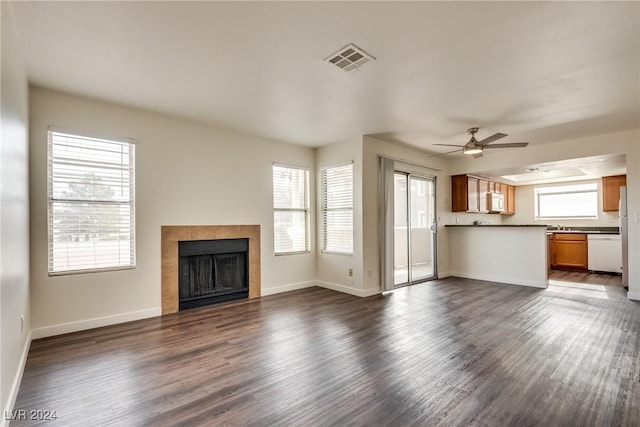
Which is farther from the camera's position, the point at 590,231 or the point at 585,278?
the point at 590,231

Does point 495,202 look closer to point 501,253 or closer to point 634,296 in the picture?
point 501,253

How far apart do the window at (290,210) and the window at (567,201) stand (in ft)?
23.0

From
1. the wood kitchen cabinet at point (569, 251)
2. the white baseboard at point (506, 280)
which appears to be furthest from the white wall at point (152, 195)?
the wood kitchen cabinet at point (569, 251)

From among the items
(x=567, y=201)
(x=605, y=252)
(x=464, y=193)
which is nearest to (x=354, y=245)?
(x=464, y=193)

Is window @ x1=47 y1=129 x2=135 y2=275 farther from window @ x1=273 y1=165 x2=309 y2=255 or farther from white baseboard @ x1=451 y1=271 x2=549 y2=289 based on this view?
white baseboard @ x1=451 y1=271 x2=549 y2=289

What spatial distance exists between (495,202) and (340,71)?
21.6ft

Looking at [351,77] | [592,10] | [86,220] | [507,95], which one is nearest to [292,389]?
[351,77]

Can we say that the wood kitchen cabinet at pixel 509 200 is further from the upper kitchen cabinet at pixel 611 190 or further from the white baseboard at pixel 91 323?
the white baseboard at pixel 91 323

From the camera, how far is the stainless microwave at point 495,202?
7.58 m

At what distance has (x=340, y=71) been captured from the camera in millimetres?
2855

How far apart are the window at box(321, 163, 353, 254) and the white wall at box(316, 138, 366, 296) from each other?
0.11 metres

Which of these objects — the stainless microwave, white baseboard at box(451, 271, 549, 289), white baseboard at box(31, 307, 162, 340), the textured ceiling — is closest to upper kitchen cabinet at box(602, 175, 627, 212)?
the stainless microwave

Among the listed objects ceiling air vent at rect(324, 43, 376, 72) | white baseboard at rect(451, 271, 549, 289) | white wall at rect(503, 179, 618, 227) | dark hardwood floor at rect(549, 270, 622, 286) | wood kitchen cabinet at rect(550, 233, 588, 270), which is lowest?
dark hardwood floor at rect(549, 270, 622, 286)

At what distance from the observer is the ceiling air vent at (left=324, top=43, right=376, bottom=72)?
8.21ft
